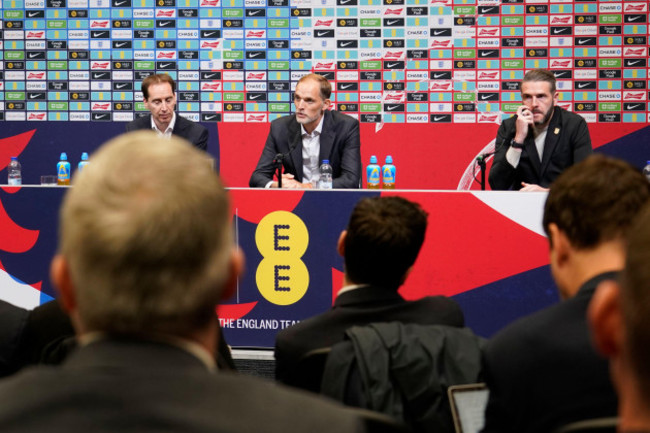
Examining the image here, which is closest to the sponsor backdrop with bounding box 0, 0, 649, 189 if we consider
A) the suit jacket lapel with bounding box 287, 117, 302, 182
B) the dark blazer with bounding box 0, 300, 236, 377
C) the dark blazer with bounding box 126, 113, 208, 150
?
the dark blazer with bounding box 126, 113, 208, 150

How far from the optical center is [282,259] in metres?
3.99

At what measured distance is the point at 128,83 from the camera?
6.74 m

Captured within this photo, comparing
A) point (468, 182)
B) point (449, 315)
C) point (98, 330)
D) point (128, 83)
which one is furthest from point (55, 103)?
point (98, 330)

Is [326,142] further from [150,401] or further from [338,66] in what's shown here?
[150,401]

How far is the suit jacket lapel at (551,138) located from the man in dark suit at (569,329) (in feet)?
10.5

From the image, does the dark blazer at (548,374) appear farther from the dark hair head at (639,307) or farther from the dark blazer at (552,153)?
the dark blazer at (552,153)

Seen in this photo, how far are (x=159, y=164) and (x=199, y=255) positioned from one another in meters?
0.09

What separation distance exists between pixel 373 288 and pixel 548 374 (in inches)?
27.7

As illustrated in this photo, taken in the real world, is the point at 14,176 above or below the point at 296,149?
below

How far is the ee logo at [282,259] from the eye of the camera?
3.99 metres

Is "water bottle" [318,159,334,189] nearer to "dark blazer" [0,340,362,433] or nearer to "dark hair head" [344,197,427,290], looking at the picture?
"dark hair head" [344,197,427,290]

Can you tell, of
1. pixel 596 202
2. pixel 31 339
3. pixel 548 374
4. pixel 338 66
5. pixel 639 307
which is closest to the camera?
pixel 639 307

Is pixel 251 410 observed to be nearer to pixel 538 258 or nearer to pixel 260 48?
pixel 538 258

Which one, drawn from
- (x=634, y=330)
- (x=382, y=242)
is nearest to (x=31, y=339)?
(x=382, y=242)
